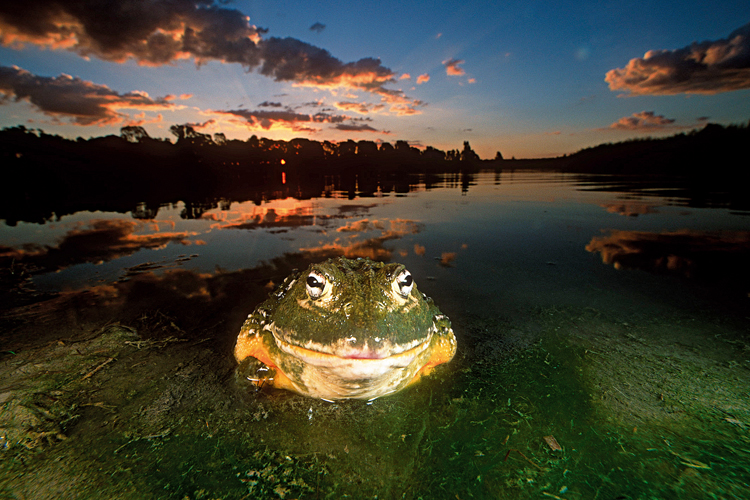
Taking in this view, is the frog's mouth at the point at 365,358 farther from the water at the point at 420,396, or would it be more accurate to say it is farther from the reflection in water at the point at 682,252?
the reflection in water at the point at 682,252

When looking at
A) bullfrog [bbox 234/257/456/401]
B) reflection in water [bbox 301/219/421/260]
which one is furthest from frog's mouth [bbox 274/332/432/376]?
reflection in water [bbox 301/219/421/260]

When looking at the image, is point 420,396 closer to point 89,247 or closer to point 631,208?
point 89,247

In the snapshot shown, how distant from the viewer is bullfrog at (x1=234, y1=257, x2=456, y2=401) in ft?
7.11

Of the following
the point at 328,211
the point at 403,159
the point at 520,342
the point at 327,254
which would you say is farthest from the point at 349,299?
the point at 403,159

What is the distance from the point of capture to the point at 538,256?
24.1ft

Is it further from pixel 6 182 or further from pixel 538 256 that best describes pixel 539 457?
pixel 6 182

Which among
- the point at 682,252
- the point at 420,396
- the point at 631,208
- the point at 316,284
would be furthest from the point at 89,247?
the point at 631,208

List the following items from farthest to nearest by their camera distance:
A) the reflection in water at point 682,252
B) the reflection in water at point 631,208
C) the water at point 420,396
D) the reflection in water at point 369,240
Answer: the reflection in water at point 631,208 → the reflection in water at point 369,240 → the reflection in water at point 682,252 → the water at point 420,396

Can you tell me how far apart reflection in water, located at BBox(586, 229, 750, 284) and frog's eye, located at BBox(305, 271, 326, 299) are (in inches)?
277

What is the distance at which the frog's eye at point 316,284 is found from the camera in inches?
98.5

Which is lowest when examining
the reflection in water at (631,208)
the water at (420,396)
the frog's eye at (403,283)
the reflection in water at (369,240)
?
the water at (420,396)

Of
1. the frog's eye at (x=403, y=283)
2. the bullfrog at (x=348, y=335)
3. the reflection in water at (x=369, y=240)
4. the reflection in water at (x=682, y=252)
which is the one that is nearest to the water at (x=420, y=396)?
the reflection in water at (x=682, y=252)

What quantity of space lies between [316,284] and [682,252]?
31.4 ft

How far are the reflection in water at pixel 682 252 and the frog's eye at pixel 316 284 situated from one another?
23.0ft
